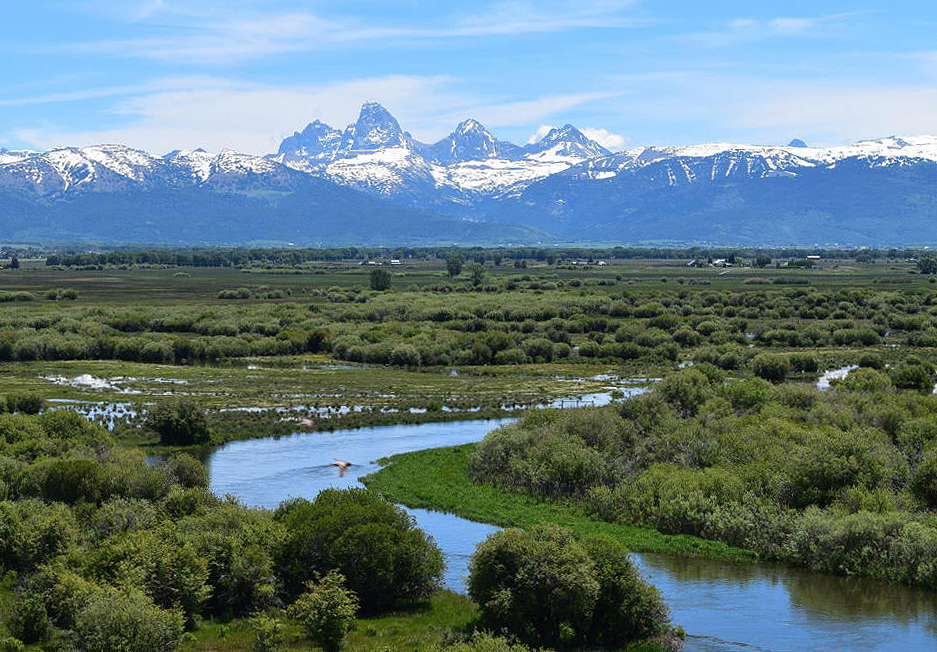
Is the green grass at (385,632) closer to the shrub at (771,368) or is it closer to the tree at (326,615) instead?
the tree at (326,615)

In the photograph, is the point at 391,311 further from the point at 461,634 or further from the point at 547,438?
the point at 461,634

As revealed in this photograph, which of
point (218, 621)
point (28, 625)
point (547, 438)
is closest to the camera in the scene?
point (28, 625)

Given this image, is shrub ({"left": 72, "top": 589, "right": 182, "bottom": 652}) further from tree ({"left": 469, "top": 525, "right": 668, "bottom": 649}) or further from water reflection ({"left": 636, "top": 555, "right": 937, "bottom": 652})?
water reflection ({"left": 636, "top": 555, "right": 937, "bottom": 652})

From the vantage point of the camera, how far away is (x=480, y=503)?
2079 inches

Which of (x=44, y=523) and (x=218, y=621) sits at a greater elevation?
(x=44, y=523)

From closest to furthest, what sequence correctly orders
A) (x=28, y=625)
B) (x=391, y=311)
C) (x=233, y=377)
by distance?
(x=28, y=625), (x=233, y=377), (x=391, y=311)

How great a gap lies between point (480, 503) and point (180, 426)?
75.2 feet

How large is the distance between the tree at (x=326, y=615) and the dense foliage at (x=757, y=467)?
1767 centimetres

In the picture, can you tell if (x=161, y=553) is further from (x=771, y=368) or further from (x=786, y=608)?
(x=771, y=368)

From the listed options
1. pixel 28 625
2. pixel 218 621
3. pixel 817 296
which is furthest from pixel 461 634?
pixel 817 296

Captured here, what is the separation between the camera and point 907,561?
136ft

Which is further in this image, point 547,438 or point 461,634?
point 547,438

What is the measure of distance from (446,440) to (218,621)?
111 feet

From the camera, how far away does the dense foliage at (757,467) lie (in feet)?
142
